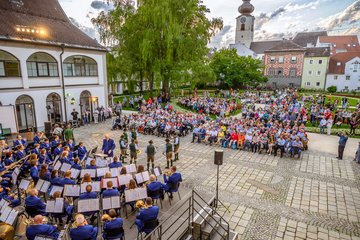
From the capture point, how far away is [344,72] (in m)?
52.9

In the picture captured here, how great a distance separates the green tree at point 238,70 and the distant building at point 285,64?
369 inches

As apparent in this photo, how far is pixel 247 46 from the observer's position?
257 ft

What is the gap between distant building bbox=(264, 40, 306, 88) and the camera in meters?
57.7

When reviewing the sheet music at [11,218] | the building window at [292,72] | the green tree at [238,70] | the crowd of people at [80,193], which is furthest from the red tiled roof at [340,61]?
the sheet music at [11,218]

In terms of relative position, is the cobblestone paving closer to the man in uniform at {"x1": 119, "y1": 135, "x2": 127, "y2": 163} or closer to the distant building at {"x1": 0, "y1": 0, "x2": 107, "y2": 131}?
the man in uniform at {"x1": 119, "y1": 135, "x2": 127, "y2": 163}

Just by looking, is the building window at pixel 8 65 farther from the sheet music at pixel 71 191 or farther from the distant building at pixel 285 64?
the distant building at pixel 285 64

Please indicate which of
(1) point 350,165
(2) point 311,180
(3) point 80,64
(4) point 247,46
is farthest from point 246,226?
(4) point 247,46

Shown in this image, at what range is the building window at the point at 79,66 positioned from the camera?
23125 millimetres

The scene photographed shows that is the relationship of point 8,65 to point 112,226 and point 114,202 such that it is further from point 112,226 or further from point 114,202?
point 112,226

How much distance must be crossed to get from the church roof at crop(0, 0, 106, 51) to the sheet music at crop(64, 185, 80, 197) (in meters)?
16.3

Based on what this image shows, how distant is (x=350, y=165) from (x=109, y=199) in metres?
13.6

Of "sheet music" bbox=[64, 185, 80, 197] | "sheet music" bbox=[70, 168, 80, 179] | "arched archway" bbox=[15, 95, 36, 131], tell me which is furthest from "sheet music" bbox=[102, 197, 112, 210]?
"arched archway" bbox=[15, 95, 36, 131]

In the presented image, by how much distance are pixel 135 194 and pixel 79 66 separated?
20403mm

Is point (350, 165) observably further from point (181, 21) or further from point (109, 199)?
point (181, 21)
